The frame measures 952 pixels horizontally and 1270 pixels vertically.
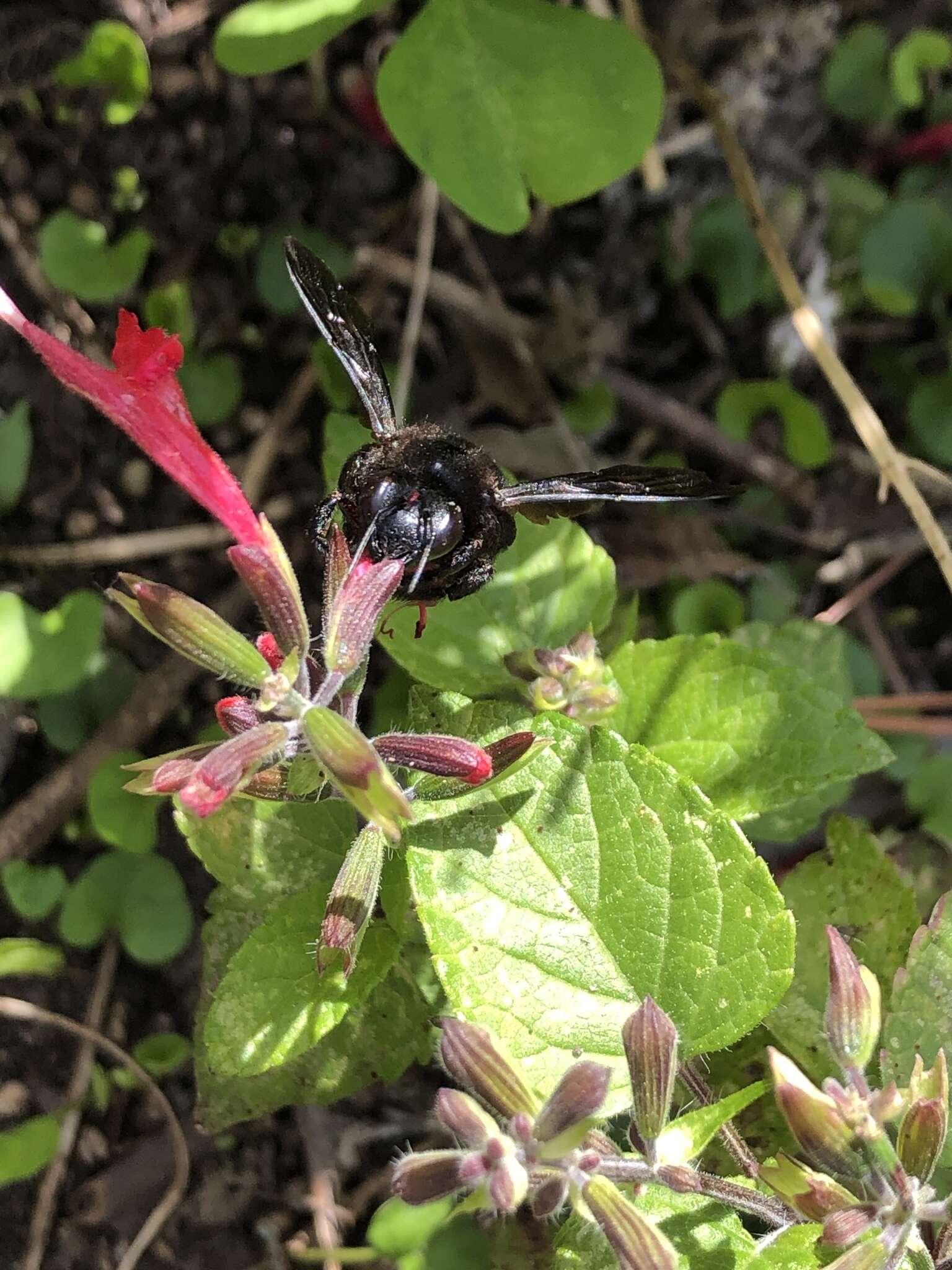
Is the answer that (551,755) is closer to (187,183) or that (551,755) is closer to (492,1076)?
(492,1076)

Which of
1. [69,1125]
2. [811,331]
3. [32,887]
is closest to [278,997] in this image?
[32,887]

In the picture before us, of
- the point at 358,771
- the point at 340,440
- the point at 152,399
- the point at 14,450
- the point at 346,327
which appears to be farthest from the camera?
the point at 14,450

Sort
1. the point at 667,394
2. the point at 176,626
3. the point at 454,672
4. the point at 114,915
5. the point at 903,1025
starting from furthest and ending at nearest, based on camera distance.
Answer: the point at 667,394, the point at 114,915, the point at 454,672, the point at 903,1025, the point at 176,626

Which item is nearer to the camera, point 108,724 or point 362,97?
point 108,724

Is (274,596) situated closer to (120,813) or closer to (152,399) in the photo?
(152,399)

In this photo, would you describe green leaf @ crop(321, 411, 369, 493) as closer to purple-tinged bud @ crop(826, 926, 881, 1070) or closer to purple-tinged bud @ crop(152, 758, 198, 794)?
purple-tinged bud @ crop(152, 758, 198, 794)

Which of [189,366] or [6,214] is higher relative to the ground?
[6,214]

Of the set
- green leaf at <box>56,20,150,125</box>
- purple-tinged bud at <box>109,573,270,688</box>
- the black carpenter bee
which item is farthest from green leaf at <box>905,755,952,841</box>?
green leaf at <box>56,20,150,125</box>

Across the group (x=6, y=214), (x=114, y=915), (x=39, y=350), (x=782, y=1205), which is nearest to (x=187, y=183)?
(x=6, y=214)
